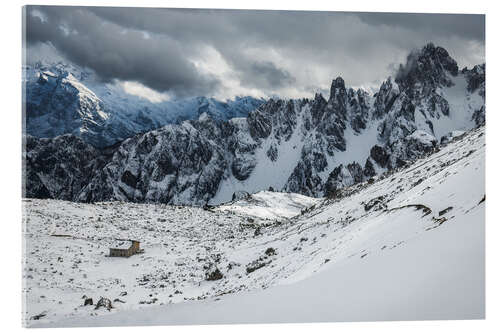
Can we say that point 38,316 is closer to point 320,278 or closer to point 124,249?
point 320,278

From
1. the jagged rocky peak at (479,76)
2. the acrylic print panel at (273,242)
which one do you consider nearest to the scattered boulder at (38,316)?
the acrylic print panel at (273,242)

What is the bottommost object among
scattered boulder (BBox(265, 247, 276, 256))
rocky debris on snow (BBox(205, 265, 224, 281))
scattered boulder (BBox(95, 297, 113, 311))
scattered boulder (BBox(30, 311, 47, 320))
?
rocky debris on snow (BBox(205, 265, 224, 281))

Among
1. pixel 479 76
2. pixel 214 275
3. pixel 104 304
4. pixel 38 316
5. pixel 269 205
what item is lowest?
pixel 214 275

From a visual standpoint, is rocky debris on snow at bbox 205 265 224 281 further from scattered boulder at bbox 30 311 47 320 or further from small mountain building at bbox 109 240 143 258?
small mountain building at bbox 109 240 143 258

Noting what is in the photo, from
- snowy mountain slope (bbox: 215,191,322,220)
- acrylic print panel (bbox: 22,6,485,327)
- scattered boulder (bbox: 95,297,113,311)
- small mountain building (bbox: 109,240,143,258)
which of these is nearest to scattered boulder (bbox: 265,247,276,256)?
acrylic print panel (bbox: 22,6,485,327)

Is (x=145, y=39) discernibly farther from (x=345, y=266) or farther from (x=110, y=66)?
(x=345, y=266)

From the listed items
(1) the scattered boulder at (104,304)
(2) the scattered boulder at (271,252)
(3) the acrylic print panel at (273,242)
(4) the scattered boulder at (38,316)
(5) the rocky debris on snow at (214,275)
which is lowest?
(5) the rocky debris on snow at (214,275)

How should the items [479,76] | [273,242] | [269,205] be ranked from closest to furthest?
[479,76], [273,242], [269,205]

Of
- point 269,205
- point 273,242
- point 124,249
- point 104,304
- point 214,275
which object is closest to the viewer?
point 104,304

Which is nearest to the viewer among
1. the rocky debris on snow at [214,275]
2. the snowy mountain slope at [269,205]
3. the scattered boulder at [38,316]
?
the scattered boulder at [38,316]

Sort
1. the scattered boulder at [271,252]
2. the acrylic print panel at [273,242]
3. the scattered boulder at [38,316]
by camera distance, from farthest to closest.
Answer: the scattered boulder at [271,252]
the scattered boulder at [38,316]
the acrylic print panel at [273,242]

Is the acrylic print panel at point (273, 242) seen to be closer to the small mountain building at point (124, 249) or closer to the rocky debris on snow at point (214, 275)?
the rocky debris on snow at point (214, 275)

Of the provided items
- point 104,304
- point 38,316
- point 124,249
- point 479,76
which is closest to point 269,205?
point 124,249

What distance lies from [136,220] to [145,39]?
34150mm
